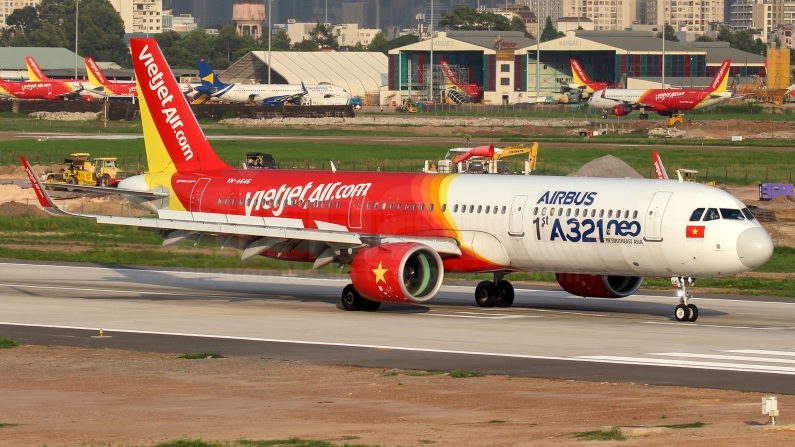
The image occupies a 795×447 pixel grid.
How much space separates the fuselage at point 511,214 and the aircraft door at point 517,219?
3cm

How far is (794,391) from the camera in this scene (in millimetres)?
25438

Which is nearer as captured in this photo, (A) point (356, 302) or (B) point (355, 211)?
(A) point (356, 302)

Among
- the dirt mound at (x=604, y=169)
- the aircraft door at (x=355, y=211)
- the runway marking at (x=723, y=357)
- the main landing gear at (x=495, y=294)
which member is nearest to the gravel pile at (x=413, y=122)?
the dirt mound at (x=604, y=169)

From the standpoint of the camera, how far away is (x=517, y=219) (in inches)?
1531

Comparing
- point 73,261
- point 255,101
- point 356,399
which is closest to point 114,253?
point 73,261

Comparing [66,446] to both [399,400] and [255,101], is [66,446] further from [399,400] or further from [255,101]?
[255,101]

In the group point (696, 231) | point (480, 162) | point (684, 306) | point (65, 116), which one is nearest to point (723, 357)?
point (696, 231)

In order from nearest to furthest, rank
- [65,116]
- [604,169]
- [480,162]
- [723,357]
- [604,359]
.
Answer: [604,359], [723,357], [604,169], [480,162], [65,116]

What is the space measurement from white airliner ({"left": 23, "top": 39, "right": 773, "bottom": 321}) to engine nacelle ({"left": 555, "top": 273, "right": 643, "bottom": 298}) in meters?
0.04

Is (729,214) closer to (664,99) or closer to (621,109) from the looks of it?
(664,99)

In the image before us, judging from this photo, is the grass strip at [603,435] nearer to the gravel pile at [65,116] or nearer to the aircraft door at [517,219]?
the aircraft door at [517,219]

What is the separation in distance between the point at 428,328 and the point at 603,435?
1583cm

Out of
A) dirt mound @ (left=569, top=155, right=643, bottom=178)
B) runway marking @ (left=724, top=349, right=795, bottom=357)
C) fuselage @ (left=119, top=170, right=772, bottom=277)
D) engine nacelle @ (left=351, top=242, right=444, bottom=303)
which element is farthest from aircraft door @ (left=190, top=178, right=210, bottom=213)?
dirt mound @ (left=569, top=155, right=643, bottom=178)

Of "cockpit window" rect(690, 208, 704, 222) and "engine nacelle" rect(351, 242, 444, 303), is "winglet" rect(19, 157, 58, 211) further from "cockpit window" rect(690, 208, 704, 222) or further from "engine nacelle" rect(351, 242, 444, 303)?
"cockpit window" rect(690, 208, 704, 222)
